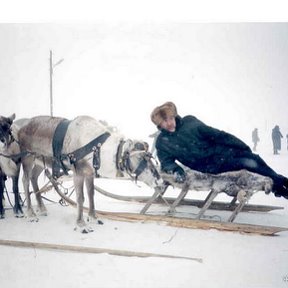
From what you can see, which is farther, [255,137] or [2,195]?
[2,195]

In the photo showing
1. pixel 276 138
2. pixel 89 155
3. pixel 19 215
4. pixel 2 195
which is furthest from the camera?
pixel 2 195

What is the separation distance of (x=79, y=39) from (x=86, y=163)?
0.80 m

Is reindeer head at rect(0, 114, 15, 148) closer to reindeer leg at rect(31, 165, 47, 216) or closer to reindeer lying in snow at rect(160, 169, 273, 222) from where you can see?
reindeer leg at rect(31, 165, 47, 216)

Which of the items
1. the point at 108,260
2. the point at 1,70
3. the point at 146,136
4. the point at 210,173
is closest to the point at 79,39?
the point at 1,70

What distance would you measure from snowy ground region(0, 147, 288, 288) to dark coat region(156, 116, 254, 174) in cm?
20

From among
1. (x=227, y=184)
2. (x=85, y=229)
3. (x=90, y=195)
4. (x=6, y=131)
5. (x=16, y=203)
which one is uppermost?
(x=6, y=131)

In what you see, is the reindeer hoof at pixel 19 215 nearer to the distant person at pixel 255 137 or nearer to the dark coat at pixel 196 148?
the dark coat at pixel 196 148

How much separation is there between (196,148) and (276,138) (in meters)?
0.47

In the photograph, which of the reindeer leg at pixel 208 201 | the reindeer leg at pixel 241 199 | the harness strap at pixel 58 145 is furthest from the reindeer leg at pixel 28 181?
the reindeer leg at pixel 241 199

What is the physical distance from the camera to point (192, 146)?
2.39 meters

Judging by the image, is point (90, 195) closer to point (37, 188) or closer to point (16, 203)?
point (37, 188)

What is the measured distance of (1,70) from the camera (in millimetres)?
2602

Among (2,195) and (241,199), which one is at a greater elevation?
(241,199)

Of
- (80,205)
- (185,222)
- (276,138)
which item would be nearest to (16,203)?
(80,205)
